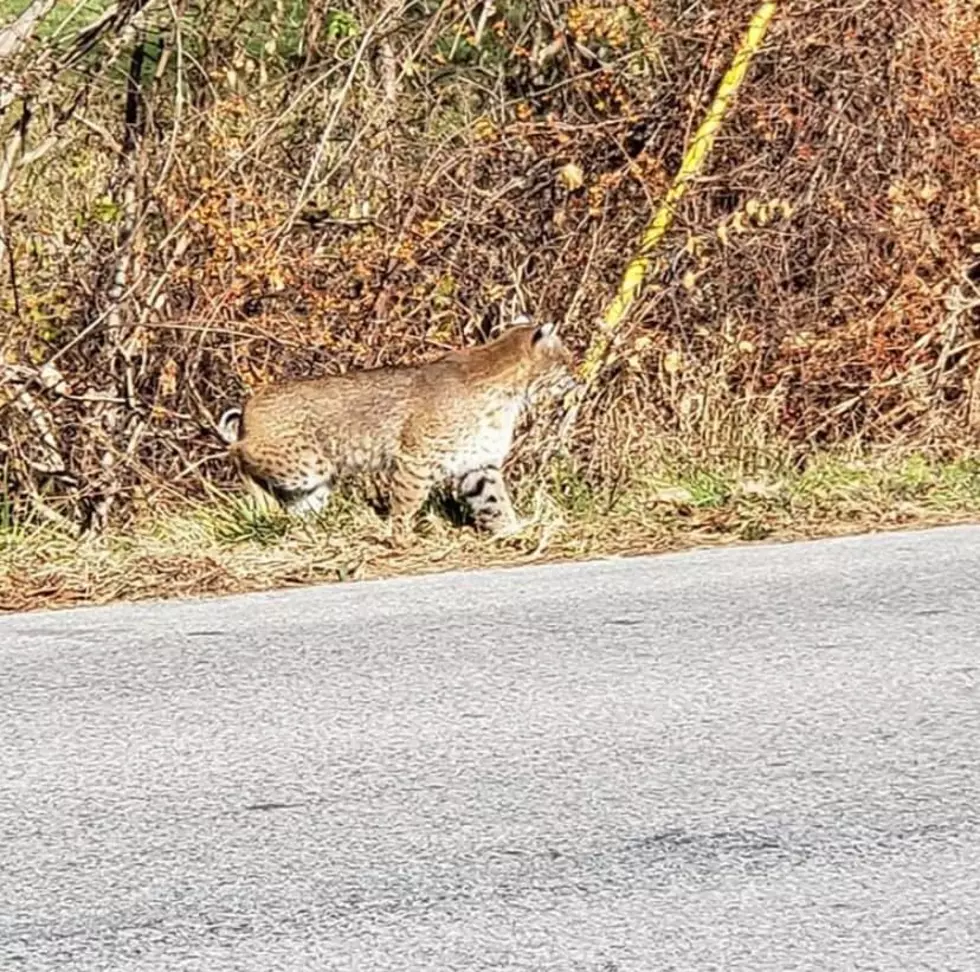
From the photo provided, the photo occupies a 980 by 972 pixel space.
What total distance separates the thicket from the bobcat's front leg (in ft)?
3.75

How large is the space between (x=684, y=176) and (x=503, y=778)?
6.26m

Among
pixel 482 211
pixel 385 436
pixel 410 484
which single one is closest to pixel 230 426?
pixel 385 436

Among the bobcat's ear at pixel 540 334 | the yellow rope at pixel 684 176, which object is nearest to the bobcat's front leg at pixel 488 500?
the bobcat's ear at pixel 540 334

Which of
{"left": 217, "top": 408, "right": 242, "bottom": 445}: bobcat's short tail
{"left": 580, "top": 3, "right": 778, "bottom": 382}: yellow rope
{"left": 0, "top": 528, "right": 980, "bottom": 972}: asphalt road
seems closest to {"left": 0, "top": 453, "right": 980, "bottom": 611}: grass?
{"left": 217, "top": 408, "right": 242, "bottom": 445}: bobcat's short tail

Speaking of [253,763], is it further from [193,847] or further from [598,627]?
[598,627]

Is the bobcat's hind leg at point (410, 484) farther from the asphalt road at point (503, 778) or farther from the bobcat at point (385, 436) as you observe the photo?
the asphalt road at point (503, 778)

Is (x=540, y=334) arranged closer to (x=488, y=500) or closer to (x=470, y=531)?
(x=488, y=500)

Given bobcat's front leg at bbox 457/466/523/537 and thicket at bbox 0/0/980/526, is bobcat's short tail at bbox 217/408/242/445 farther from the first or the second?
bobcat's front leg at bbox 457/466/523/537

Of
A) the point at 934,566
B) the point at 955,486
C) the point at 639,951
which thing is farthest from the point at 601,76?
the point at 639,951

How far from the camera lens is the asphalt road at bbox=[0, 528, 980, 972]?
4.46m

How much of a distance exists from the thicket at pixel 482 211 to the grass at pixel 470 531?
2.34ft

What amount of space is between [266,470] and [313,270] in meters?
1.72

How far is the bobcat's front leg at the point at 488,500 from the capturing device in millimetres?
9320

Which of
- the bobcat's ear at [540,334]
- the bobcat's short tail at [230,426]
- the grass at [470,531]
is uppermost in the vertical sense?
the bobcat's ear at [540,334]
